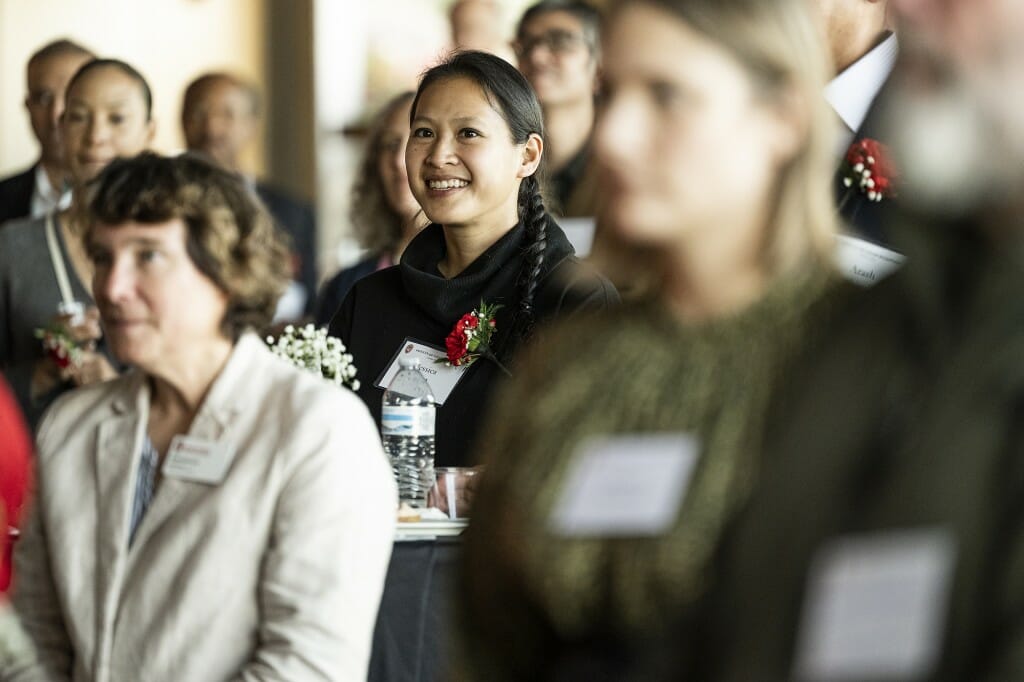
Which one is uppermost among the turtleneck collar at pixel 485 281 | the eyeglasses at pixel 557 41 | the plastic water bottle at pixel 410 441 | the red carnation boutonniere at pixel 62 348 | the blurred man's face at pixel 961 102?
the eyeglasses at pixel 557 41

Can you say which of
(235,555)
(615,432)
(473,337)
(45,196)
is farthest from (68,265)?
(615,432)

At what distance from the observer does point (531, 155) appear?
423cm

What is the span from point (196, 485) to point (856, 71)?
2010mm

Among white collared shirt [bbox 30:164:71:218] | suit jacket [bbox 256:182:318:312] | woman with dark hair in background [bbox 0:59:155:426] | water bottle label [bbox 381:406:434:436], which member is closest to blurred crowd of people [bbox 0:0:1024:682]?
water bottle label [bbox 381:406:434:436]

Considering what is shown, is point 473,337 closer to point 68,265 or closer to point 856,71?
point 856,71

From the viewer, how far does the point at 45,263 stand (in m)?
5.24

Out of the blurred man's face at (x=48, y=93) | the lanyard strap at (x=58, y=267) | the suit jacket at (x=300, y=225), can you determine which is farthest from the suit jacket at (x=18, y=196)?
the suit jacket at (x=300, y=225)

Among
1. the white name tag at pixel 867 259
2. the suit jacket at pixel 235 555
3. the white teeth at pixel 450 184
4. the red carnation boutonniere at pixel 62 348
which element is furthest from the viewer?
the red carnation boutonniere at pixel 62 348

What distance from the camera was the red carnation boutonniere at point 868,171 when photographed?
3518 mm

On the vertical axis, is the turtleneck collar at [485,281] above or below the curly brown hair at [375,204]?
below

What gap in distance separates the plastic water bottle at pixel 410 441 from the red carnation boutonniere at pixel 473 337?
0.12 meters

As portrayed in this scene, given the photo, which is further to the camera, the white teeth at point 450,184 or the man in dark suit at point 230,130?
the man in dark suit at point 230,130

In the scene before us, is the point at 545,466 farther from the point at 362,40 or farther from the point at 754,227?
the point at 362,40

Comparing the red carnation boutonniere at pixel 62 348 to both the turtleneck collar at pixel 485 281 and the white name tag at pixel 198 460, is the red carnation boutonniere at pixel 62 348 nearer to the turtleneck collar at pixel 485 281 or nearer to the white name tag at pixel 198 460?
the turtleneck collar at pixel 485 281
